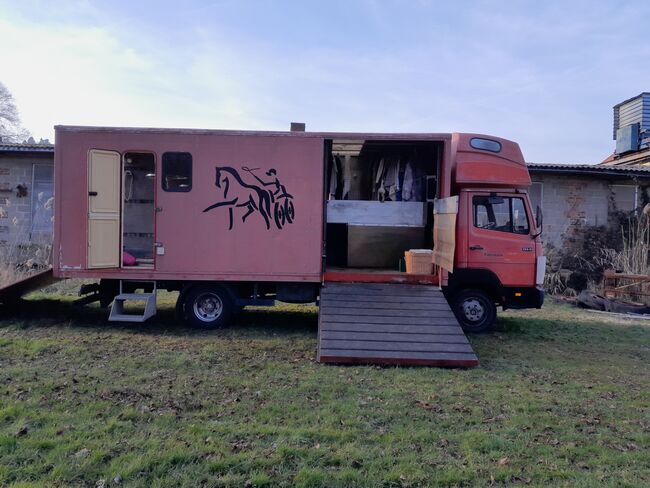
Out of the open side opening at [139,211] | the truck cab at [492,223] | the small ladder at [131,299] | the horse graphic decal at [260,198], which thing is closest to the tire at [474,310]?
the truck cab at [492,223]

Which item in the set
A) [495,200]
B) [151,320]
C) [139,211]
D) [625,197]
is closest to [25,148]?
[139,211]

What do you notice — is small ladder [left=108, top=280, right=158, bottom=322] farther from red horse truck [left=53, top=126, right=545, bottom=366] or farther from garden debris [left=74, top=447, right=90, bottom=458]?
garden debris [left=74, top=447, right=90, bottom=458]

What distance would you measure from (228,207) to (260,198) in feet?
1.69

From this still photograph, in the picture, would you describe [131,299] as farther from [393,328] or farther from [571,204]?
[571,204]

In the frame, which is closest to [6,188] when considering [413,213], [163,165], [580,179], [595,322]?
[163,165]

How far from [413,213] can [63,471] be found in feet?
22.3

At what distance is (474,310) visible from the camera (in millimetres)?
9141

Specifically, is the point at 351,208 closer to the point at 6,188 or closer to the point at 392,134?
the point at 392,134

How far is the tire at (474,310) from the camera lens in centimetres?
911

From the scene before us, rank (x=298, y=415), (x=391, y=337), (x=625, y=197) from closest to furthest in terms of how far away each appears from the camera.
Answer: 1. (x=298, y=415)
2. (x=391, y=337)
3. (x=625, y=197)

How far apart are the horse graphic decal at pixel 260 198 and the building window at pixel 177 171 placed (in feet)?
1.52

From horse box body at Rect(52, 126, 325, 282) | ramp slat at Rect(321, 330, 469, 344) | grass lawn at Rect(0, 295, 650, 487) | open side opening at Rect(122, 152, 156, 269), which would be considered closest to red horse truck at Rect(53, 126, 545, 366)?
horse box body at Rect(52, 126, 325, 282)

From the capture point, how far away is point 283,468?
12.8ft

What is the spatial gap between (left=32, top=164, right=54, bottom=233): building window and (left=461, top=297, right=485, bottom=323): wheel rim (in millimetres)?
11600
